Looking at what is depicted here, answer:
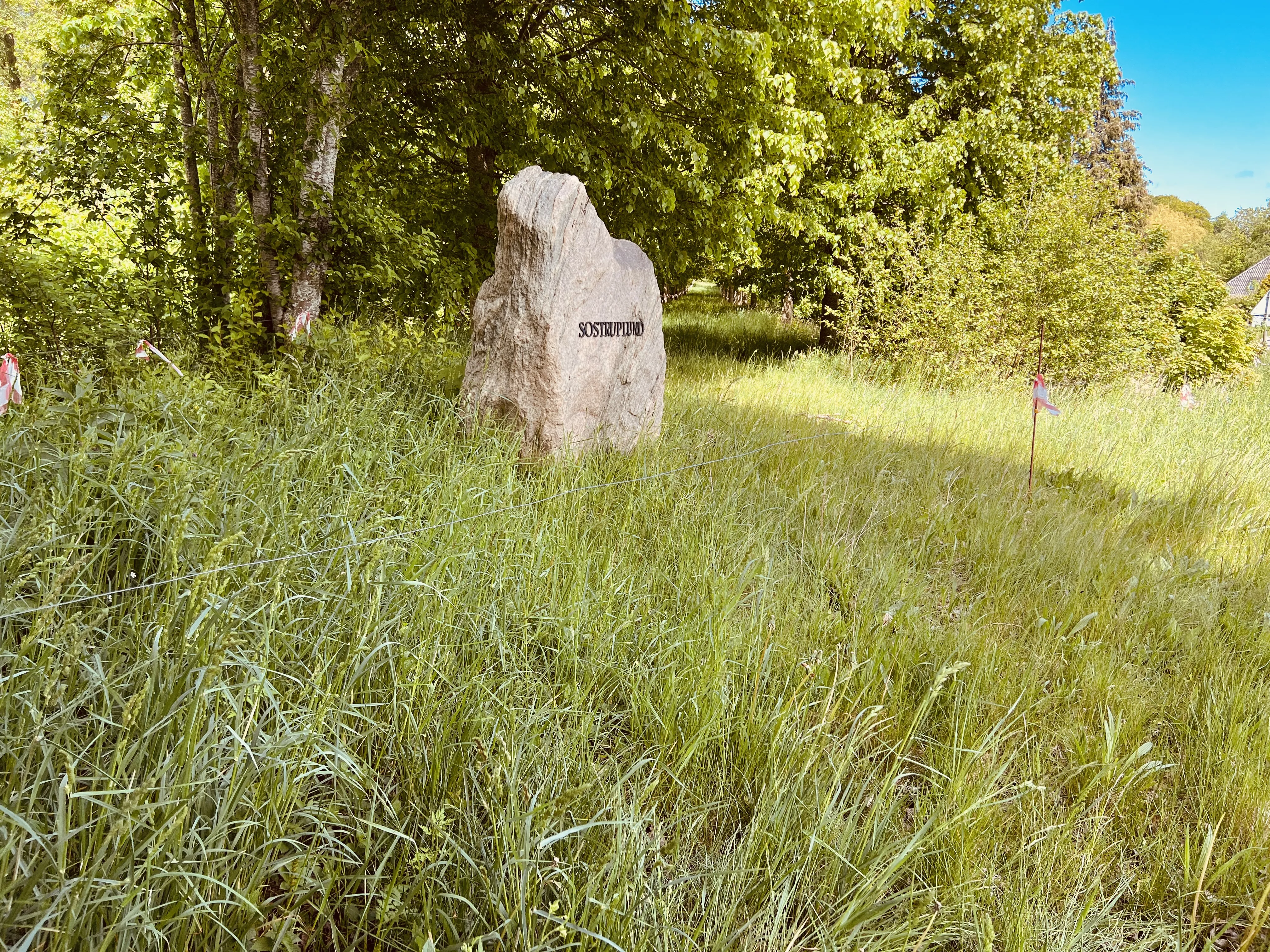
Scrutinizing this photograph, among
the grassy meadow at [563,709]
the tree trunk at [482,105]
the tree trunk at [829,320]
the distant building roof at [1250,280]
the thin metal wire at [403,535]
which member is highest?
the distant building roof at [1250,280]

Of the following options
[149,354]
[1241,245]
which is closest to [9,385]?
[149,354]

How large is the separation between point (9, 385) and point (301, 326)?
2178 mm

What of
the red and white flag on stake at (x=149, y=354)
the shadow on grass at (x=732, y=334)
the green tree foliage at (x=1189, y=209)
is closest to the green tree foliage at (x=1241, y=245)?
the green tree foliage at (x=1189, y=209)

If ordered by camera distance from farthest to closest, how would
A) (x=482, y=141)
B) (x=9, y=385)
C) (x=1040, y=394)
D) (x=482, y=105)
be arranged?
(x=482, y=141) < (x=482, y=105) < (x=1040, y=394) < (x=9, y=385)

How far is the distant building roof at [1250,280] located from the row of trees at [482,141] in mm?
37182

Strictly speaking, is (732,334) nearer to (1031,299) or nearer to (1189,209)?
(1031,299)

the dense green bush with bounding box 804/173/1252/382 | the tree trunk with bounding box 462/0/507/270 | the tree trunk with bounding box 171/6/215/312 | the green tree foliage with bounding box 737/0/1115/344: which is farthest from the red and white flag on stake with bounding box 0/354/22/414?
the dense green bush with bounding box 804/173/1252/382

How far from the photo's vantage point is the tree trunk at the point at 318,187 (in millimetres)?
4656

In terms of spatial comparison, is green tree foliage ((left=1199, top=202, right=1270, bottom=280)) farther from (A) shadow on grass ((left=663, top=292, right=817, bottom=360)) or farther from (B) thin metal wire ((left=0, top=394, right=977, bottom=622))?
(B) thin metal wire ((left=0, top=394, right=977, bottom=622))

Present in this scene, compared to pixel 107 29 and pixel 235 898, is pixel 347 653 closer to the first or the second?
pixel 235 898

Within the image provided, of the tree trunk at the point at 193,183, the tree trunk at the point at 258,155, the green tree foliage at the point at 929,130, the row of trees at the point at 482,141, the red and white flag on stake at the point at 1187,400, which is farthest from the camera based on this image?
the green tree foliage at the point at 929,130

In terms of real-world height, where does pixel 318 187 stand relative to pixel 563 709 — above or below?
above

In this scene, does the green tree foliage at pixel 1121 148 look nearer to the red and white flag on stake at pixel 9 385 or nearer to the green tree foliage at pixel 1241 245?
the green tree foliage at pixel 1241 245

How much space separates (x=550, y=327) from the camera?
402 centimetres
